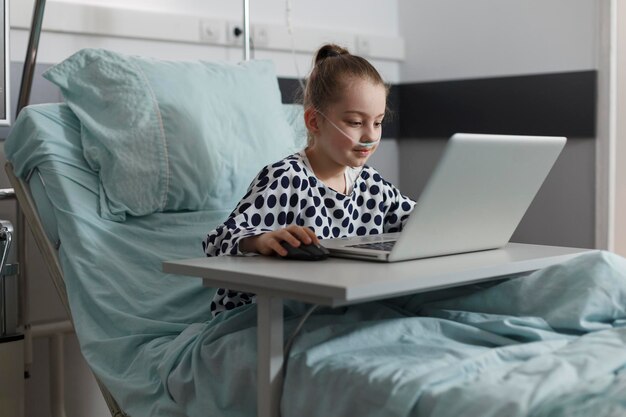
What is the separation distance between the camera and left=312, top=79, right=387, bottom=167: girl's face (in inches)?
66.7

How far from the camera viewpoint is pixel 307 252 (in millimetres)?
1342

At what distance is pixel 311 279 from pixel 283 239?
0.70 ft

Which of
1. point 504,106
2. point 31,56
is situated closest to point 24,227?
point 31,56

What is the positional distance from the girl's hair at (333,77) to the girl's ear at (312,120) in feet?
0.03

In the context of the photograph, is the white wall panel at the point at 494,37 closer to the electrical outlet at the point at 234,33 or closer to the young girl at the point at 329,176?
the electrical outlet at the point at 234,33

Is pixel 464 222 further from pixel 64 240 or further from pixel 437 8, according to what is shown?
pixel 437 8

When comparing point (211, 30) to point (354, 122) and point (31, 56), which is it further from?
point (354, 122)

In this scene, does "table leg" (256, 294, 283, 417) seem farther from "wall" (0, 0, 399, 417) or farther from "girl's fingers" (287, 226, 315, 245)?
"wall" (0, 0, 399, 417)

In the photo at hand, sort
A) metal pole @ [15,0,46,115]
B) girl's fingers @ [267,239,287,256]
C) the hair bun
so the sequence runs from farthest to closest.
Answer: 1. metal pole @ [15,0,46,115]
2. the hair bun
3. girl's fingers @ [267,239,287,256]

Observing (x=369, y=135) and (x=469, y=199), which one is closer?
(x=469, y=199)

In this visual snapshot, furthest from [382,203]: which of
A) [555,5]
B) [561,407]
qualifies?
[555,5]

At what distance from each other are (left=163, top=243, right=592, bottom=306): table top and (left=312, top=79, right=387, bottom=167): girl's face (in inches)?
13.3

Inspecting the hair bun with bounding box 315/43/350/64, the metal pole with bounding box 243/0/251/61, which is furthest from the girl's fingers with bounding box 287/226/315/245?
the metal pole with bounding box 243/0/251/61

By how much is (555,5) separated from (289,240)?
1.96 m
